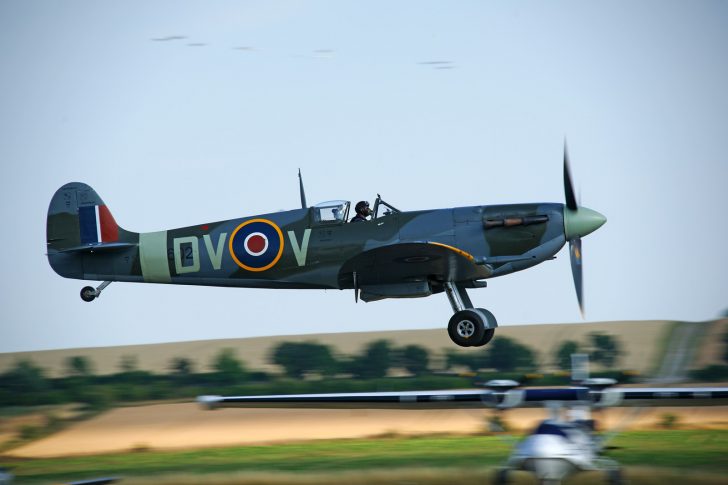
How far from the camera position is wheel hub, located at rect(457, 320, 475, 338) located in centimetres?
1788

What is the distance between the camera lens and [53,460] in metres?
20.4

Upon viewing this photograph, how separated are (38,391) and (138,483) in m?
9.51

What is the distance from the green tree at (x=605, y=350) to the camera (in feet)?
91.2

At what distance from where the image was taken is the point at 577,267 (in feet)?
59.2

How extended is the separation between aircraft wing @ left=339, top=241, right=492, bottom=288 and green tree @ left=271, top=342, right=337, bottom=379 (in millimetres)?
9214

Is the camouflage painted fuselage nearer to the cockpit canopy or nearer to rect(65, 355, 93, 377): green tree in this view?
the cockpit canopy

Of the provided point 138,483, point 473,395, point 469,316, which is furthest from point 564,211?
point 138,483

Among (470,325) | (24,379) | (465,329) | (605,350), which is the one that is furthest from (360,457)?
(605,350)

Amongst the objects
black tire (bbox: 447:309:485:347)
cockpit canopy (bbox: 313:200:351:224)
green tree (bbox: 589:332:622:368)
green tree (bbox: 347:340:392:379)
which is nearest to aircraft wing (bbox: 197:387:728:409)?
black tire (bbox: 447:309:485:347)

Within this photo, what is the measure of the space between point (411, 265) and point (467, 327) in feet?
4.46

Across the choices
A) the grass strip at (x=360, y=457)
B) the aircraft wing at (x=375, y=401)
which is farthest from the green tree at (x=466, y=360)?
the aircraft wing at (x=375, y=401)

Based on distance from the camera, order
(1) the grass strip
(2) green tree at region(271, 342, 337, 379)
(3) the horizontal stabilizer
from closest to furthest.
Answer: (1) the grass strip < (3) the horizontal stabilizer < (2) green tree at region(271, 342, 337, 379)

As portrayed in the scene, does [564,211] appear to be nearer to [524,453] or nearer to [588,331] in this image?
[524,453]

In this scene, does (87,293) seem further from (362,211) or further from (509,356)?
(509,356)
